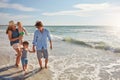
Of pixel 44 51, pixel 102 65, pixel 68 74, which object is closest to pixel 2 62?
pixel 44 51

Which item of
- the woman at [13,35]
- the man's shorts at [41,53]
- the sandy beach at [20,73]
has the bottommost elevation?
the sandy beach at [20,73]

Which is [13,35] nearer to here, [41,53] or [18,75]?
[41,53]

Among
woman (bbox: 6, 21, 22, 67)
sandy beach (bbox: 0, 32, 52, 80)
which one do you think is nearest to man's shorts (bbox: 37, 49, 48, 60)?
sandy beach (bbox: 0, 32, 52, 80)

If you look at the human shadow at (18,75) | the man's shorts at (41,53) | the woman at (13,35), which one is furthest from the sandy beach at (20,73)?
the woman at (13,35)

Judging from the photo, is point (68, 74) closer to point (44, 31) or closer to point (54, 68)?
point (54, 68)

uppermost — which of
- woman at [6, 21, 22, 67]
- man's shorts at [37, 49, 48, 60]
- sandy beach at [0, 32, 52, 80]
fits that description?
woman at [6, 21, 22, 67]

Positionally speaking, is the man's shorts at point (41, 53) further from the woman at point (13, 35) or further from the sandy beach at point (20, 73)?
the woman at point (13, 35)

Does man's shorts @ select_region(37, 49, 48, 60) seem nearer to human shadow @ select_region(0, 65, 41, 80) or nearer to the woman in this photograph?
human shadow @ select_region(0, 65, 41, 80)

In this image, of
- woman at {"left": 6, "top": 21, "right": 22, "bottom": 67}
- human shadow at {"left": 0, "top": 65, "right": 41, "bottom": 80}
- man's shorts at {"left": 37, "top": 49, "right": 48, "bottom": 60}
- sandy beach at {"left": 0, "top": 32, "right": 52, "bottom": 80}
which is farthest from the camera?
man's shorts at {"left": 37, "top": 49, "right": 48, "bottom": 60}

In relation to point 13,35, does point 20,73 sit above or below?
below

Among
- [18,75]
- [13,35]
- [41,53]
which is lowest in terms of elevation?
[18,75]

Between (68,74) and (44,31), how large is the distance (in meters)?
1.95

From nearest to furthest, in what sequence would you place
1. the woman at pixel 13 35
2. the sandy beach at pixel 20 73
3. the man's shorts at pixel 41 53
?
the sandy beach at pixel 20 73, the woman at pixel 13 35, the man's shorts at pixel 41 53

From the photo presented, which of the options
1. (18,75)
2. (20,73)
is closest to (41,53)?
(20,73)
